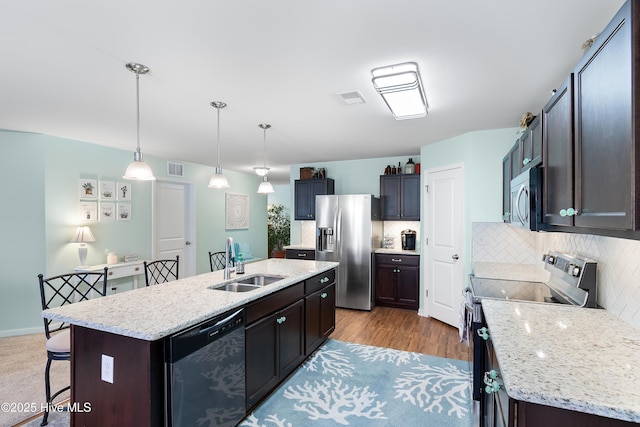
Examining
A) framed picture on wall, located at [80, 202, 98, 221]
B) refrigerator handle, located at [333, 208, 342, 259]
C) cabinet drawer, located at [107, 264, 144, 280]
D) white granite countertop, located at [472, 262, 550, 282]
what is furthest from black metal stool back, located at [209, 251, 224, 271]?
white granite countertop, located at [472, 262, 550, 282]

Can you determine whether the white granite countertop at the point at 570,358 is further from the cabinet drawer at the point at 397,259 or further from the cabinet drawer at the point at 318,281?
the cabinet drawer at the point at 397,259

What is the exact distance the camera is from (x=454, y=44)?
1.86m

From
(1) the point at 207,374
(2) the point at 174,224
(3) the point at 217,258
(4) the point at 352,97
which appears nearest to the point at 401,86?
(4) the point at 352,97

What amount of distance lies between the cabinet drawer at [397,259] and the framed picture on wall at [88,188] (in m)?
4.17

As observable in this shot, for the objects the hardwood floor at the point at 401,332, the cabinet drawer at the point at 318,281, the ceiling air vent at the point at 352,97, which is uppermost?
the ceiling air vent at the point at 352,97

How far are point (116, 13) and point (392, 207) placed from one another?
436 centimetres

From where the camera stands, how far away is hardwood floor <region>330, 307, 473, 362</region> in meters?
3.51

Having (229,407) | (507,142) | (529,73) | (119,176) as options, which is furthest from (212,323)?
(119,176)

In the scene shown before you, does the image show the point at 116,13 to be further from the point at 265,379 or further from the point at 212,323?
the point at 265,379

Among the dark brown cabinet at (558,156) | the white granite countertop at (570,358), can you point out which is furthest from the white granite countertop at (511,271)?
the dark brown cabinet at (558,156)

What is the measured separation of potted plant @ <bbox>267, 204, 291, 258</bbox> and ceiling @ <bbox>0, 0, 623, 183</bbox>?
6.07 metres

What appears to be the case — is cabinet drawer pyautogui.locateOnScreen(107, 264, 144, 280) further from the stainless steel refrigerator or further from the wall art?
the stainless steel refrigerator

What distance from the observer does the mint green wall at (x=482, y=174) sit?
368 centimetres

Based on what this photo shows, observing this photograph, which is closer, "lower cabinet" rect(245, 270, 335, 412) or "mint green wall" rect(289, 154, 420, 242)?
"lower cabinet" rect(245, 270, 335, 412)
